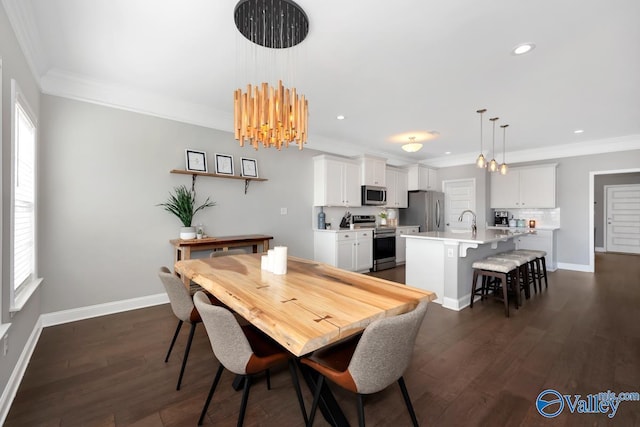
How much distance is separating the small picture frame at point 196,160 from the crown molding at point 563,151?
18.6 ft

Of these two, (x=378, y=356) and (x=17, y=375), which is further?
(x=17, y=375)

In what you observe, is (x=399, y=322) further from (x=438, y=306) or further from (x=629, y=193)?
(x=629, y=193)

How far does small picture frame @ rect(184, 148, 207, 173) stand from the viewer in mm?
3619

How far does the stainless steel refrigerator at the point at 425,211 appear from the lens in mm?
6395

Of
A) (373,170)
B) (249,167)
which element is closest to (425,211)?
(373,170)

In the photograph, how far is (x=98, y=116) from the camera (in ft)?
10.2

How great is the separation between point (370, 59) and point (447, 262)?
2522 mm

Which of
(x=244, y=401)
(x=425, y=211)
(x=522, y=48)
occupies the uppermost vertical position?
(x=522, y=48)

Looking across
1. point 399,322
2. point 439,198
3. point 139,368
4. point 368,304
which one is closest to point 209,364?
point 139,368

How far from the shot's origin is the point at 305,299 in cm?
149

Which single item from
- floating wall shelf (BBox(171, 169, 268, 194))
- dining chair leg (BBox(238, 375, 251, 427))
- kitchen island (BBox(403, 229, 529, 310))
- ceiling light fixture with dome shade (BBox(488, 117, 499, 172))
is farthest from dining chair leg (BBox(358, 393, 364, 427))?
ceiling light fixture with dome shade (BBox(488, 117, 499, 172))

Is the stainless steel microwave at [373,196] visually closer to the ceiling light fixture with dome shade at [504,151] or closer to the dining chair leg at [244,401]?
the ceiling light fixture with dome shade at [504,151]

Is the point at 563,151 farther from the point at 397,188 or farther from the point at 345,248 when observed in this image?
the point at 345,248

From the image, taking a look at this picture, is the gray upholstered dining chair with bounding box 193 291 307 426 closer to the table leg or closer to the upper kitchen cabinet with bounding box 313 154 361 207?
the table leg
